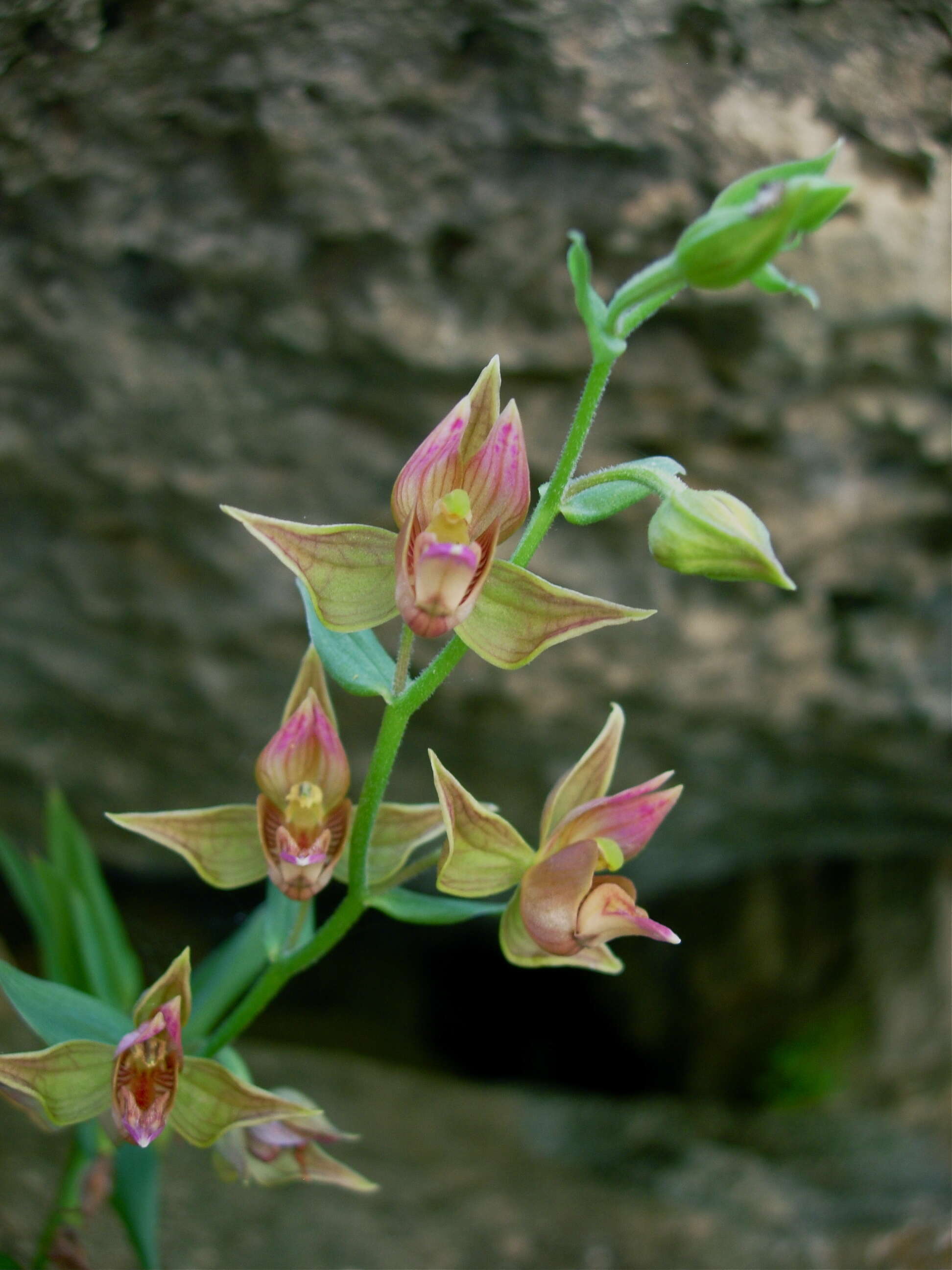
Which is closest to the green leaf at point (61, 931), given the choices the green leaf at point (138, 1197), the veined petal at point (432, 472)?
the green leaf at point (138, 1197)

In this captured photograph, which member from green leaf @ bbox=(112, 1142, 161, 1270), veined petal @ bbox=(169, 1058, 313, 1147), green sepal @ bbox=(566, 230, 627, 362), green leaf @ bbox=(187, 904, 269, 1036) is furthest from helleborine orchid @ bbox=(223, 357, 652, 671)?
green leaf @ bbox=(112, 1142, 161, 1270)

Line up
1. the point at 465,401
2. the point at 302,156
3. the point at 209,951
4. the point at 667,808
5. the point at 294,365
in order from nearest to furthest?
the point at 465,401
the point at 667,808
the point at 302,156
the point at 294,365
the point at 209,951

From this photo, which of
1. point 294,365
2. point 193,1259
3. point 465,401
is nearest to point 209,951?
point 193,1259

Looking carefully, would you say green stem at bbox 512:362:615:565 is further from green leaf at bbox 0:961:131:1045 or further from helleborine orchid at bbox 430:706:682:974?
green leaf at bbox 0:961:131:1045

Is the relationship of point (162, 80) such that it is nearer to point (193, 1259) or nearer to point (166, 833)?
point (166, 833)

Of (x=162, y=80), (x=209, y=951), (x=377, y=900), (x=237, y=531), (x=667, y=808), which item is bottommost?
(x=209, y=951)

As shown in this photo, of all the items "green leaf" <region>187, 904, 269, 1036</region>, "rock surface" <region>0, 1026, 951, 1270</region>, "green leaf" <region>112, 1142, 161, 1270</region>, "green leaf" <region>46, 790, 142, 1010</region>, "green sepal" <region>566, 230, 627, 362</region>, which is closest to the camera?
"green sepal" <region>566, 230, 627, 362</region>
